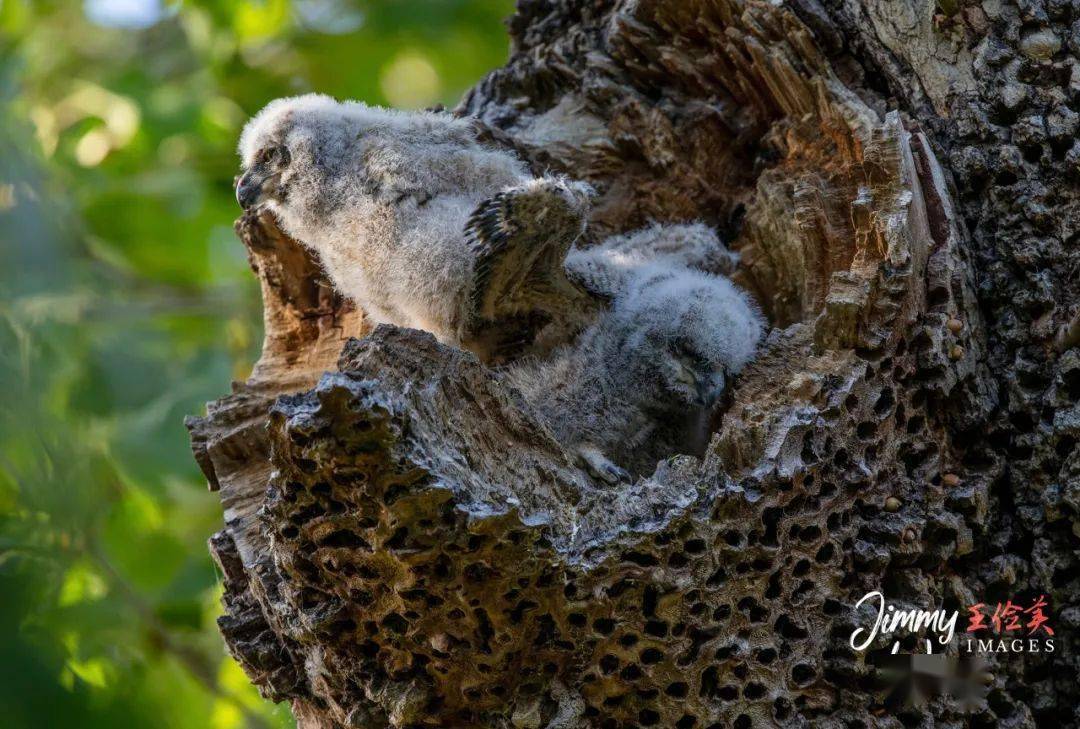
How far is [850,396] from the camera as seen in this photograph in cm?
218

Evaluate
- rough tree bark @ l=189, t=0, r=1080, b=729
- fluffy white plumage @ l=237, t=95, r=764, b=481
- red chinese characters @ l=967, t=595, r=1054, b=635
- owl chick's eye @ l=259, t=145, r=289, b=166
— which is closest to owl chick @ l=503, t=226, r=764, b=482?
fluffy white plumage @ l=237, t=95, r=764, b=481

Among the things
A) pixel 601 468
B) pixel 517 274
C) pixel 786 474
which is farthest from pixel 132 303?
pixel 786 474

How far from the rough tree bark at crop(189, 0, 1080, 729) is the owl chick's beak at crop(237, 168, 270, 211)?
0.50 meters

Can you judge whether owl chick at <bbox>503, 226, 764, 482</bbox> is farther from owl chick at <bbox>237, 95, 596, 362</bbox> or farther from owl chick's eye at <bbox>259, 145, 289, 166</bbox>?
owl chick's eye at <bbox>259, 145, 289, 166</bbox>

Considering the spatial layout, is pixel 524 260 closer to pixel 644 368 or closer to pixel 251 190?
pixel 644 368

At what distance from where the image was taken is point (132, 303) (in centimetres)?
231

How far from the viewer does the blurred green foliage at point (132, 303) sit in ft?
3.37

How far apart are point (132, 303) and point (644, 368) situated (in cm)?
121

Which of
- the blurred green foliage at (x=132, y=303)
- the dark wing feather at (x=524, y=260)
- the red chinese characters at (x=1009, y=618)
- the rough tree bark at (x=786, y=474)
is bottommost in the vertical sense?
the red chinese characters at (x=1009, y=618)

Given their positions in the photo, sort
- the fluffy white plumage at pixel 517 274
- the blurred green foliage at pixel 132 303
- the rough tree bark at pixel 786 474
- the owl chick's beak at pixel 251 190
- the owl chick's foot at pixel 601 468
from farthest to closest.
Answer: the owl chick's beak at pixel 251 190, the fluffy white plumage at pixel 517 274, the owl chick's foot at pixel 601 468, the rough tree bark at pixel 786 474, the blurred green foliage at pixel 132 303

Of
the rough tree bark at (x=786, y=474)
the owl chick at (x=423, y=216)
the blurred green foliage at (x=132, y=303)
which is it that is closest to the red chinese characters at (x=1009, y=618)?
the rough tree bark at (x=786, y=474)

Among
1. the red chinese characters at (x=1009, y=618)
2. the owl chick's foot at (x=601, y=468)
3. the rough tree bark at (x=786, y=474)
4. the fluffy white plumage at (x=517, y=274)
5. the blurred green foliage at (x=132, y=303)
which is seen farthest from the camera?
the fluffy white plumage at (x=517, y=274)

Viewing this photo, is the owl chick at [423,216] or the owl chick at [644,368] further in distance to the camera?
the owl chick at [644,368]

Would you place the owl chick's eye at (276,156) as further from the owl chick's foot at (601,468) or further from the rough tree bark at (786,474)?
the owl chick's foot at (601,468)
